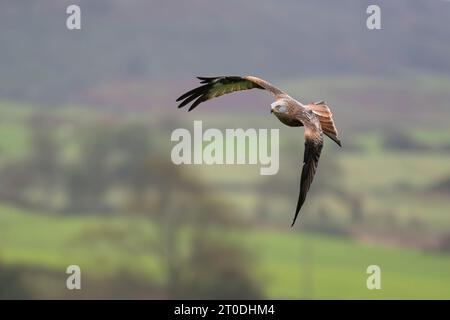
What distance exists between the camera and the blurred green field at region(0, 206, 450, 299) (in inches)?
2004

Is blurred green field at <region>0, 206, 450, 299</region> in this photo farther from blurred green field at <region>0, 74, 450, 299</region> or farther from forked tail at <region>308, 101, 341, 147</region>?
forked tail at <region>308, 101, 341, 147</region>

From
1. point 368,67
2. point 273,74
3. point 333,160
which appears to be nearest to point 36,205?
point 333,160

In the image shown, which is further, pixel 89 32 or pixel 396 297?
pixel 89 32

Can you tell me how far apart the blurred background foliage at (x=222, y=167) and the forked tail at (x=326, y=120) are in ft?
110

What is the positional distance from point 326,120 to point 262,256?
4319 centimetres

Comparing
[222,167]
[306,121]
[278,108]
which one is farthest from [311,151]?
[222,167]

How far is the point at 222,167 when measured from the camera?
60.2 metres

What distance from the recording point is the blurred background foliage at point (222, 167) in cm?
5122

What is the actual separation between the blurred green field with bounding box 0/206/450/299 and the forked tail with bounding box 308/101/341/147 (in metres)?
37.4

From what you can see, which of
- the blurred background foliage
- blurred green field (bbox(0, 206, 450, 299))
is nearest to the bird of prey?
the blurred background foliage

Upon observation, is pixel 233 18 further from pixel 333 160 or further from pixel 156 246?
pixel 156 246

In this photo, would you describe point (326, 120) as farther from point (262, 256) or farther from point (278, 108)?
point (262, 256)
